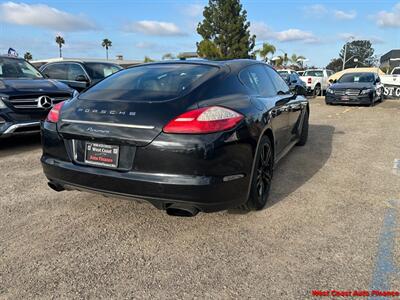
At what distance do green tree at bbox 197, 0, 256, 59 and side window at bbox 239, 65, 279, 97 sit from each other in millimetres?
46340

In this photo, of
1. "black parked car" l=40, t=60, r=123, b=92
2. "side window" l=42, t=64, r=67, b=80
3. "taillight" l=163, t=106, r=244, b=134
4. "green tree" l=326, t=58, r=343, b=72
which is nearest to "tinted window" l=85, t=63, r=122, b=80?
"black parked car" l=40, t=60, r=123, b=92

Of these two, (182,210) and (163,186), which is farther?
(182,210)

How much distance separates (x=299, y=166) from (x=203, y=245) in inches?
107

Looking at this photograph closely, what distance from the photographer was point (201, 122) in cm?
273

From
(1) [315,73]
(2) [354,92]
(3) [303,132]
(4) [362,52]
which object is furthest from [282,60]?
(4) [362,52]

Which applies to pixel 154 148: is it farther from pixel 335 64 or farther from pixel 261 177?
pixel 335 64

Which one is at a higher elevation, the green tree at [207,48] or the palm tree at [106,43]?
the palm tree at [106,43]

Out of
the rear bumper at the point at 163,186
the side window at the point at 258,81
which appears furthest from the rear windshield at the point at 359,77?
the rear bumper at the point at 163,186

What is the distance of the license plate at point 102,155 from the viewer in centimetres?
283

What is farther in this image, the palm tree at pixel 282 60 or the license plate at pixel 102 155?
the palm tree at pixel 282 60

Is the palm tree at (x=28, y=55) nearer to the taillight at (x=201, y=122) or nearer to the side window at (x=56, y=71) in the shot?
the side window at (x=56, y=71)

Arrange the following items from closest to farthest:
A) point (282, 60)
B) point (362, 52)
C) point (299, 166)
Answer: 1. point (299, 166)
2. point (282, 60)
3. point (362, 52)

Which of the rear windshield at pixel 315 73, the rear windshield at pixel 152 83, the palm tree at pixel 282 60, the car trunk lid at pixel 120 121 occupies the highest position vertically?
the palm tree at pixel 282 60

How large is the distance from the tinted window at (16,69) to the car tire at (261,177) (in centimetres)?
535
